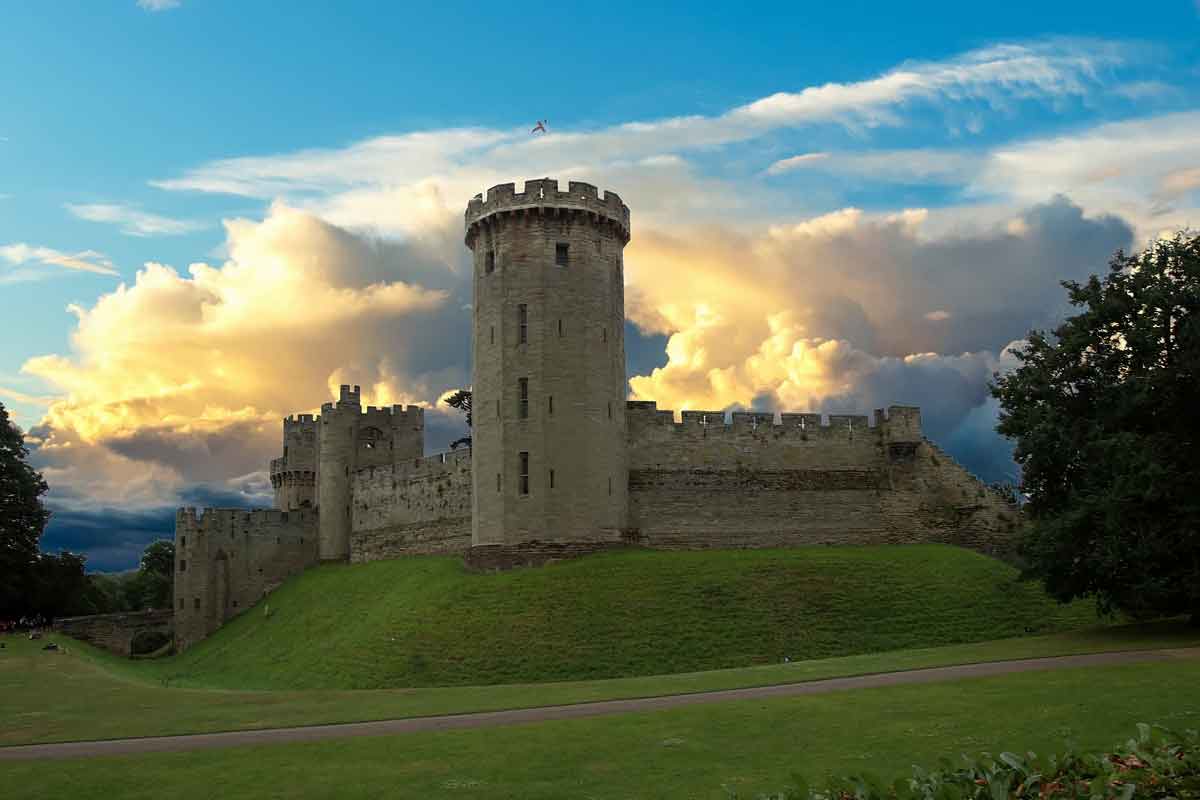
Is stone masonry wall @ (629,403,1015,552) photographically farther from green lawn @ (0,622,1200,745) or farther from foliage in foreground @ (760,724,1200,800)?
foliage in foreground @ (760,724,1200,800)

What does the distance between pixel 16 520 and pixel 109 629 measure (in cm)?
967

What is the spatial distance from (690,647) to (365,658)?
1248 centimetres

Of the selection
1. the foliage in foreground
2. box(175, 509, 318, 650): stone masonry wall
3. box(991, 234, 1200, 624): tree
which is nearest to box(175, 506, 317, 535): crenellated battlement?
box(175, 509, 318, 650): stone masonry wall

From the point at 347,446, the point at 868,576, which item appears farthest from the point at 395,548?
the point at 868,576

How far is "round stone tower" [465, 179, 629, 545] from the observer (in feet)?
161

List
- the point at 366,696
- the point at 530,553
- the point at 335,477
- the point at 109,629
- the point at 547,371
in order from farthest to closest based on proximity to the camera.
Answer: the point at 109,629 → the point at 335,477 → the point at 547,371 → the point at 530,553 → the point at 366,696

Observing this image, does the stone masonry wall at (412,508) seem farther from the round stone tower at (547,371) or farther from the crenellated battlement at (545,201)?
the crenellated battlement at (545,201)

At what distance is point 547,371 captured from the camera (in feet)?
163

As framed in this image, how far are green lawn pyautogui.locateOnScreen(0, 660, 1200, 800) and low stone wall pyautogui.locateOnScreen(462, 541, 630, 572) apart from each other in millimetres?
24176

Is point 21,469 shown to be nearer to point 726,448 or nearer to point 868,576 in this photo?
point 726,448

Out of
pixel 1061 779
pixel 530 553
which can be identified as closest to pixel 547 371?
pixel 530 553

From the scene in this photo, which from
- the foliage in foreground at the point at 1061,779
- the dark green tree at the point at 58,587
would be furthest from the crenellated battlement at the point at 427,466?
the foliage in foreground at the point at 1061,779

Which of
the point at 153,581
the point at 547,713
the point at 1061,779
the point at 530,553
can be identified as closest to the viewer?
the point at 1061,779

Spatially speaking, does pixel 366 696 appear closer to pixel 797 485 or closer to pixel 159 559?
pixel 797 485
